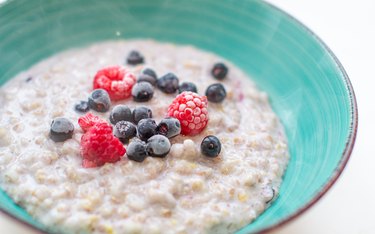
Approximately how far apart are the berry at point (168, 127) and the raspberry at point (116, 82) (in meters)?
0.31

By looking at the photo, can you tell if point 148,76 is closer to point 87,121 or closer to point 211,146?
point 87,121

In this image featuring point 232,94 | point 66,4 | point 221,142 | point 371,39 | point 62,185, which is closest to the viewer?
point 62,185

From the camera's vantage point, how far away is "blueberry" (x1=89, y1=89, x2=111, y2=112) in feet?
6.99

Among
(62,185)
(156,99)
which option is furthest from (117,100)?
(62,185)

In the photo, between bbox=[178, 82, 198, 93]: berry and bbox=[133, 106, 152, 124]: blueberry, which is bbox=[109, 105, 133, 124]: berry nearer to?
bbox=[133, 106, 152, 124]: blueberry

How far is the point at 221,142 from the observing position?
6.98 ft

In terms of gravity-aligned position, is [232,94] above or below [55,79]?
below

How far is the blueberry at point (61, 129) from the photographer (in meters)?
1.99

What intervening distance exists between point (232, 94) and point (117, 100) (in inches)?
22.2

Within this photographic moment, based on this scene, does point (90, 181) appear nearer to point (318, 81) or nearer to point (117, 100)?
point (117, 100)

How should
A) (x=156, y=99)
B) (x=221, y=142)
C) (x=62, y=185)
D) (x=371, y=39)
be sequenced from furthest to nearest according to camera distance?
(x=371, y=39) < (x=156, y=99) < (x=221, y=142) < (x=62, y=185)

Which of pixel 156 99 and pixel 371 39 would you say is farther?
pixel 371 39

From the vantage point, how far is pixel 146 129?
1997 mm

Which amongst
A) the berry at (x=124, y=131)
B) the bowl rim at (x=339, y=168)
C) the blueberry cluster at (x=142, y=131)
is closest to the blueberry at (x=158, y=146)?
the blueberry cluster at (x=142, y=131)
